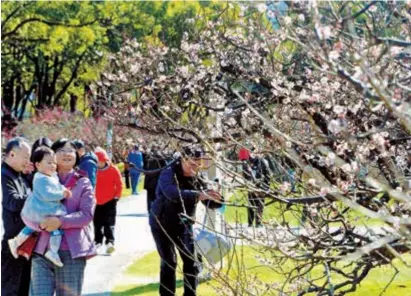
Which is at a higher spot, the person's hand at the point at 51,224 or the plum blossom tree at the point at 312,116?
the plum blossom tree at the point at 312,116

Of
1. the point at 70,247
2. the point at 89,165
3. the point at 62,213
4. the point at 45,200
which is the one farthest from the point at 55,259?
the point at 89,165

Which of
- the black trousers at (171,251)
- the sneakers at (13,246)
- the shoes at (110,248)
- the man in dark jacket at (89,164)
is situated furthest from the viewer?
the shoes at (110,248)

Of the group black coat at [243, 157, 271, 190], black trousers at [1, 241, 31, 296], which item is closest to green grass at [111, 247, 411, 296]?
black trousers at [1, 241, 31, 296]

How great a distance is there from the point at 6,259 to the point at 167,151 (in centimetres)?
233

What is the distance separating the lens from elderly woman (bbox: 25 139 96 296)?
26.6 ft

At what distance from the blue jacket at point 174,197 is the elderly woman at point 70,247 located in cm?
86

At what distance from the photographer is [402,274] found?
36.7ft

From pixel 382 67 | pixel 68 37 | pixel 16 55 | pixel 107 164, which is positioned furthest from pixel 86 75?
pixel 382 67

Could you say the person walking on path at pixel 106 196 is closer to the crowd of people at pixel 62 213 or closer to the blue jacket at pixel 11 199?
the crowd of people at pixel 62 213

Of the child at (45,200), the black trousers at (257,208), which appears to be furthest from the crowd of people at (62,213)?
the black trousers at (257,208)

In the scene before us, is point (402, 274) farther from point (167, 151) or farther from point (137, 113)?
point (137, 113)

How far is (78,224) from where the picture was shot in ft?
26.6

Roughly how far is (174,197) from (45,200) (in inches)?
49.9

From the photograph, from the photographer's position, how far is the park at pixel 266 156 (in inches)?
159
